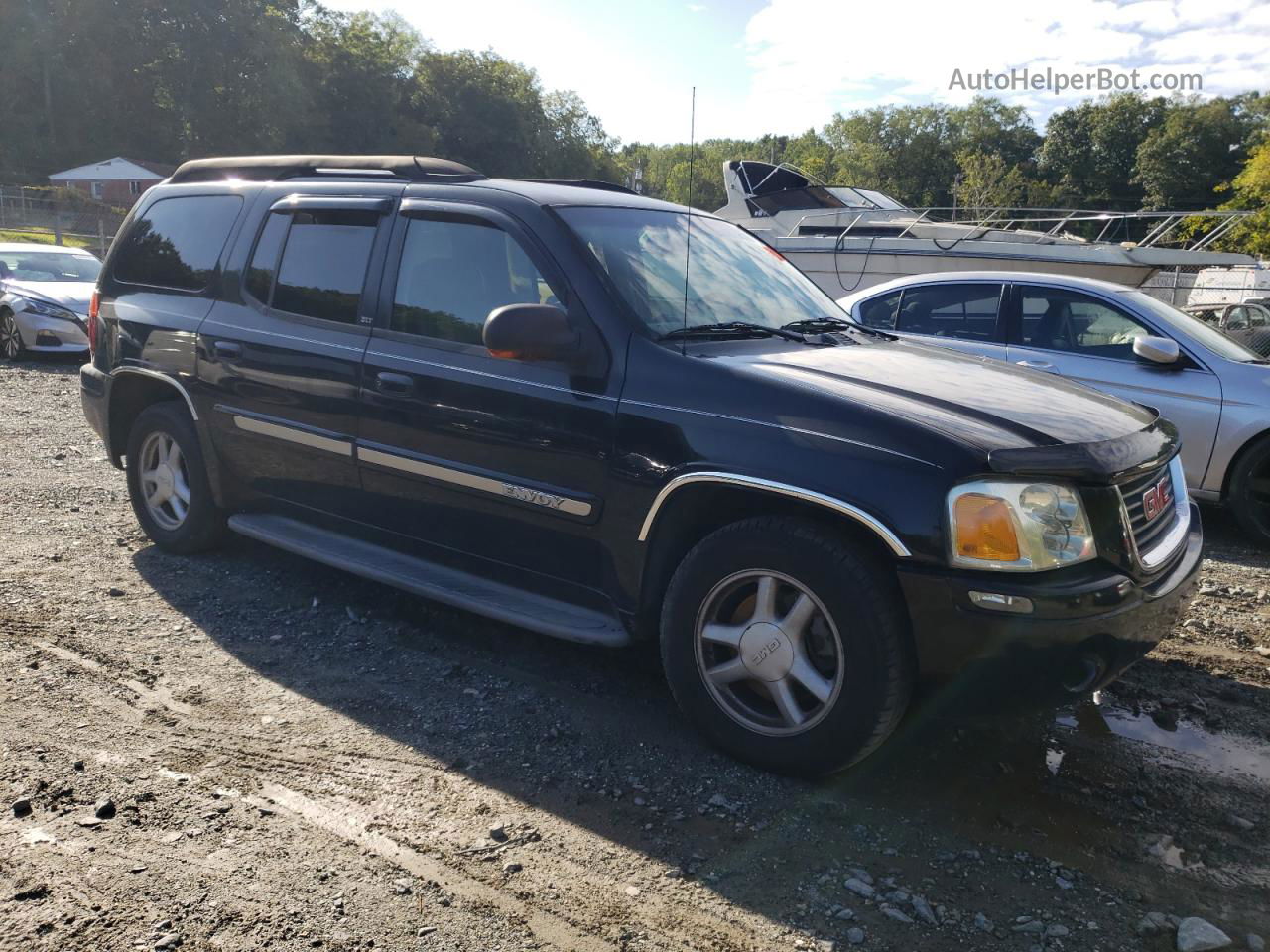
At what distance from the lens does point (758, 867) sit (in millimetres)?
2883

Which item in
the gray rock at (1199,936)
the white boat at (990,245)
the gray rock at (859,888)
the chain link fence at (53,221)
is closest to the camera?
the gray rock at (1199,936)

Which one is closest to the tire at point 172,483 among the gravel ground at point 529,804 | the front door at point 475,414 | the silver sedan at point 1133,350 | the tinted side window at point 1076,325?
the gravel ground at point 529,804

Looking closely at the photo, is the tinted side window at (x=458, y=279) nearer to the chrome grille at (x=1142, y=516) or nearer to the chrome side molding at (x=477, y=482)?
the chrome side molding at (x=477, y=482)

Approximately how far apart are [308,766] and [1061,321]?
590cm

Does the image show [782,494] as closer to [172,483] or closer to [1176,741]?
[1176,741]

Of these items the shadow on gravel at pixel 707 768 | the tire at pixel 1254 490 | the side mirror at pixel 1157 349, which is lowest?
the shadow on gravel at pixel 707 768

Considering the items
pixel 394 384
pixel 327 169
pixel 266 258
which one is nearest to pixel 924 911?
pixel 394 384

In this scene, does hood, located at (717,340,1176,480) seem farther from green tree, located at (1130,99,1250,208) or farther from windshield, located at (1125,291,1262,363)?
green tree, located at (1130,99,1250,208)

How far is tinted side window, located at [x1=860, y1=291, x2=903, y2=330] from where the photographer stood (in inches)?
308

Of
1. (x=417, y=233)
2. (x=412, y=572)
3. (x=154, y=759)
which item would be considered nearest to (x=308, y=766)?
(x=154, y=759)

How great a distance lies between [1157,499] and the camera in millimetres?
3541

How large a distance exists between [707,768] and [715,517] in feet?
2.75

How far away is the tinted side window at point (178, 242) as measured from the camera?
5168 mm

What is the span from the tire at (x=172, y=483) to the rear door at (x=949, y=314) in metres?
4.49
